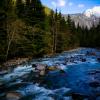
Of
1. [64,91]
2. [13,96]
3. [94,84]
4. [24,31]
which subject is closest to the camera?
[13,96]

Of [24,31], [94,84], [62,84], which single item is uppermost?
[24,31]

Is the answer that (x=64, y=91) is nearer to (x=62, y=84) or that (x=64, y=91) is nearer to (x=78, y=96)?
(x=78, y=96)

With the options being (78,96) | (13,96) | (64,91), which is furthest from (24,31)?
(78,96)

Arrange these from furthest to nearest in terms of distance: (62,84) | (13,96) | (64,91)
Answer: (62,84)
(64,91)
(13,96)

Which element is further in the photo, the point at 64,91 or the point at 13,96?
the point at 64,91

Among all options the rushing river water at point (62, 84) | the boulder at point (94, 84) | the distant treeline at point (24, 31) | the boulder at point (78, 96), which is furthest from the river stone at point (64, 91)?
the distant treeline at point (24, 31)

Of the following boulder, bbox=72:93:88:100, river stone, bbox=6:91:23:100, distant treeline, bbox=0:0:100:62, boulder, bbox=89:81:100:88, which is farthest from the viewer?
distant treeline, bbox=0:0:100:62

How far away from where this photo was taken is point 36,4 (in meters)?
55.1

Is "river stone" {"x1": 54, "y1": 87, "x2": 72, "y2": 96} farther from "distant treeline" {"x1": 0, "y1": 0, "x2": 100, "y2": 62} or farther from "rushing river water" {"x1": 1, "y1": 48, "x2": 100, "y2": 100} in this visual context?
"distant treeline" {"x1": 0, "y1": 0, "x2": 100, "y2": 62}

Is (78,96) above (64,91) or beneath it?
above

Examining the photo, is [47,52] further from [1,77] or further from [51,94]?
[51,94]

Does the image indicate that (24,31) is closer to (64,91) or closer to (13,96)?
(64,91)

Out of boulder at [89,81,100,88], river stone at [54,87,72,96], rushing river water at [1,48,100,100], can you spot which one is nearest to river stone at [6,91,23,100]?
A: rushing river water at [1,48,100,100]

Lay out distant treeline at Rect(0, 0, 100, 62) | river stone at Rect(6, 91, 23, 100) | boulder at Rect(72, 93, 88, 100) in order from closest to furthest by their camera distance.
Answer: boulder at Rect(72, 93, 88, 100), river stone at Rect(6, 91, 23, 100), distant treeline at Rect(0, 0, 100, 62)
